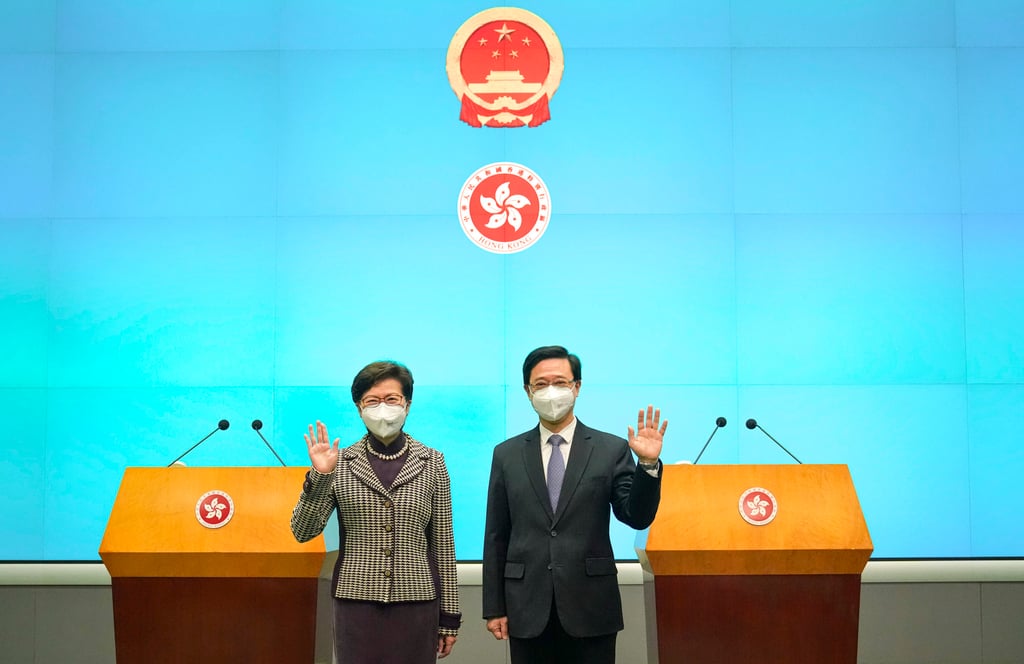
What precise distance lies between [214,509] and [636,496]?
146 cm

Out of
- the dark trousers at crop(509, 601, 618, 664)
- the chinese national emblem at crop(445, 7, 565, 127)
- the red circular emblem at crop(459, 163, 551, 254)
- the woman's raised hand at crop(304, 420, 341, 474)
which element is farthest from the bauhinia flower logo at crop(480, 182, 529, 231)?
the dark trousers at crop(509, 601, 618, 664)

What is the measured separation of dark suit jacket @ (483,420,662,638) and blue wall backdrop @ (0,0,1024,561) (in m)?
1.81

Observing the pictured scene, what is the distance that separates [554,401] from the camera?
282cm

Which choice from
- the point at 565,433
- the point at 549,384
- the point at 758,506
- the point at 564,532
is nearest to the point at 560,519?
the point at 564,532

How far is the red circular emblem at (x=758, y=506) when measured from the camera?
124 inches

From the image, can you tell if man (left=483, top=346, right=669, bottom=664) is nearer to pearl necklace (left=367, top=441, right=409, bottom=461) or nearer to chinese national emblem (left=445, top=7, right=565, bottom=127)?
pearl necklace (left=367, top=441, right=409, bottom=461)

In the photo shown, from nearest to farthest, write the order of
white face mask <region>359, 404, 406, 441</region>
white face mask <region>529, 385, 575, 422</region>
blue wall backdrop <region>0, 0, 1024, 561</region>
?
white face mask <region>359, 404, 406, 441</region> → white face mask <region>529, 385, 575, 422</region> → blue wall backdrop <region>0, 0, 1024, 561</region>

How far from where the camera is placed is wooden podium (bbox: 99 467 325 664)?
3.11 meters

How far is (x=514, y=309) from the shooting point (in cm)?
468

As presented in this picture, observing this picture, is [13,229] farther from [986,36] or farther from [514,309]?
[986,36]

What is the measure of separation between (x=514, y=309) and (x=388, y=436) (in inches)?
80.1

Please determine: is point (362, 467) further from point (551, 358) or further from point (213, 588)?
point (213, 588)

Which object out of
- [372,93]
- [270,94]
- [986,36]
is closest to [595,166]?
[372,93]

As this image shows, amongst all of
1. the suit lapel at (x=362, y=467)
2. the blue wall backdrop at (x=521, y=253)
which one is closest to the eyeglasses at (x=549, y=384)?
the suit lapel at (x=362, y=467)
